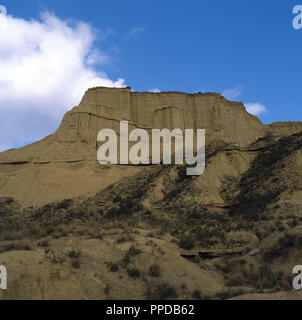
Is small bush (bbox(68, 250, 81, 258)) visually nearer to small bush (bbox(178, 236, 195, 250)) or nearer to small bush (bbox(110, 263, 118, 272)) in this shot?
small bush (bbox(110, 263, 118, 272))

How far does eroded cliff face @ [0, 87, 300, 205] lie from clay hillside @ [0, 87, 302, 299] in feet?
0.39

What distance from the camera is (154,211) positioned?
26328 mm

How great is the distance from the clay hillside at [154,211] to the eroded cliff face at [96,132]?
4.6 inches

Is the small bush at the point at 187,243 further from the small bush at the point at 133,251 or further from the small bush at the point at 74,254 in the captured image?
the small bush at the point at 74,254

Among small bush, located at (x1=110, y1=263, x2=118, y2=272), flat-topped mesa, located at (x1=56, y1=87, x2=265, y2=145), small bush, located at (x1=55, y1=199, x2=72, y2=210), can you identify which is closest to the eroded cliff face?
flat-topped mesa, located at (x1=56, y1=87, x2=265, y2=145)

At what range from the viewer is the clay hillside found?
11.5 meters

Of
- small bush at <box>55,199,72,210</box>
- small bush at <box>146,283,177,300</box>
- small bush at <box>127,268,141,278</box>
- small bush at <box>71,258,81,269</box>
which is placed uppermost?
small bush at <box>55,199,72,210</box>

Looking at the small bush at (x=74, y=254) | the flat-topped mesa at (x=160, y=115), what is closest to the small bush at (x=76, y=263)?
the small bush at (x=74, y=254)

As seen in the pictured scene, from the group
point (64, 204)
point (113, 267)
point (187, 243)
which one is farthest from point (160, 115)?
point (113, 267)

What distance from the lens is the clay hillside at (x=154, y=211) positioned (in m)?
11.5

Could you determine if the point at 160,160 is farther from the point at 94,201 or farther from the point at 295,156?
the point at 295,156

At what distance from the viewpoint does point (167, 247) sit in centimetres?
1556

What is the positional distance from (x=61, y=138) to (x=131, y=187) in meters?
10.8

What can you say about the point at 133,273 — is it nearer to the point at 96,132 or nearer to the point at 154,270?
the point at 154,270
